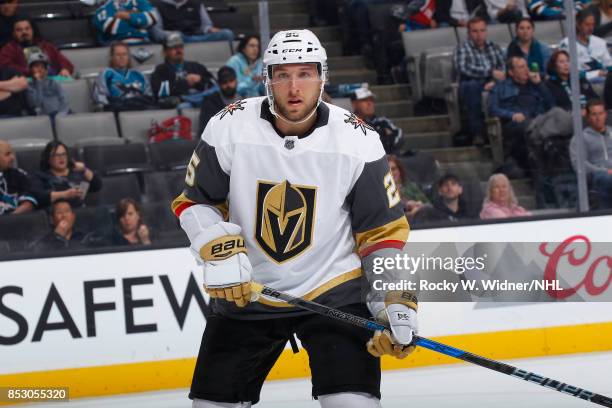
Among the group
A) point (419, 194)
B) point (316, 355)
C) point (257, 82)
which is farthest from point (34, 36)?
point (316, 355)

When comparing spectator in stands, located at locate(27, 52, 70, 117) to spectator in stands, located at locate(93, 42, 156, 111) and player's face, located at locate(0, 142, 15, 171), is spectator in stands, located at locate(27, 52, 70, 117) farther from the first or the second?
player's face, located at locate(0, 142, 15, 171)

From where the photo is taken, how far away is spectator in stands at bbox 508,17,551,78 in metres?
6.13

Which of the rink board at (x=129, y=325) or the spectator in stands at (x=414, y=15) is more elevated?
the spectator in stands at (x=414, y=15)

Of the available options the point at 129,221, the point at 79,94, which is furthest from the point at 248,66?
the point at 129,221

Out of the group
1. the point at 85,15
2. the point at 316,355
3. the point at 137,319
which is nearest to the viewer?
the point at 316,355

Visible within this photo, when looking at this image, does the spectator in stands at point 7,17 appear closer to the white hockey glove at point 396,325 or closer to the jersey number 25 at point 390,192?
the jersey number 25 at point 390,192

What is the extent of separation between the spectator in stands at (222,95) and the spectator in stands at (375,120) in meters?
0.61

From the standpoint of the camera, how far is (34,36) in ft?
19.8

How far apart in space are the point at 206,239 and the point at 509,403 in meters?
2.00

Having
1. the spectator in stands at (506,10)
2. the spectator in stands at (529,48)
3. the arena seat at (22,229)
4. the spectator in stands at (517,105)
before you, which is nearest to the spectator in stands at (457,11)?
the spectator in stands at (506,10)

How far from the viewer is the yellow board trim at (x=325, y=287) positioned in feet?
10.1

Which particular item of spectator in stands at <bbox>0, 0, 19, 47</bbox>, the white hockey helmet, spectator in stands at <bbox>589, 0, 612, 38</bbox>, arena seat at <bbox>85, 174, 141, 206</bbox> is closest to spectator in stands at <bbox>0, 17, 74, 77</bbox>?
spectator in stands at <bbox>0, 0, 19, 47</bbox>

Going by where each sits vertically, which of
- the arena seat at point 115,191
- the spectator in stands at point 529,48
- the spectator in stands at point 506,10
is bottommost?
the arena seat at point 115,191

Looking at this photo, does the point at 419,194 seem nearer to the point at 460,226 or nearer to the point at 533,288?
the point at 460,226
